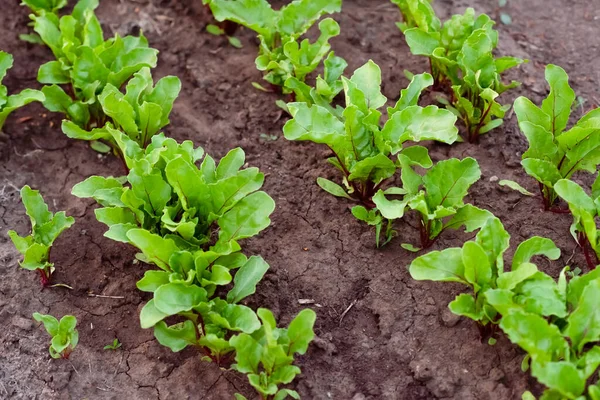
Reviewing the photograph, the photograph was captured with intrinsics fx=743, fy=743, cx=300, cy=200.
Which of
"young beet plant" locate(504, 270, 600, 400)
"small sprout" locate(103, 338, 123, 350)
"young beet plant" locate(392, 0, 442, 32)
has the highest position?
"young beet plant" locate(392, 0, 442, 32)

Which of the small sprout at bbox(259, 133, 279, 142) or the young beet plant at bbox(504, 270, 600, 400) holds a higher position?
the young beet plant at bbox(504, 270, 600, 400)

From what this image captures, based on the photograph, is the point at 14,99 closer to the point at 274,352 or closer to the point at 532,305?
the point at 274,352

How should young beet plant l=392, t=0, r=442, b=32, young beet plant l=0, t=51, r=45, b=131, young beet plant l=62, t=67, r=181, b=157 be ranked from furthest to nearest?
young beet plant l=392, t=0, r=442, b=32 < young beet plant l=0, t=51, r=45, b=131 < young beet plant l=62, t=67, r=181, b=157

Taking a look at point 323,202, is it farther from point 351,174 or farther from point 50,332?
Answer: point 50,332

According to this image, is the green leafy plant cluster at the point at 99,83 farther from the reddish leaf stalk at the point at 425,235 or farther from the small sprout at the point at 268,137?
the reddish leaf stalk at the point at 425,235

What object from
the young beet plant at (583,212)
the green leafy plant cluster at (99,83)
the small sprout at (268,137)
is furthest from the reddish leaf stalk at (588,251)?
the green leafy plant cluster at (99,83)

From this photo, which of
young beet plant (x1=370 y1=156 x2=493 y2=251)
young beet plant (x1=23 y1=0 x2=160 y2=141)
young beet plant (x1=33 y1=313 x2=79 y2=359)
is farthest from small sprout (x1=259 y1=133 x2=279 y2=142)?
young beet plant (x1=33 y1=313 x2=79 y2=359)

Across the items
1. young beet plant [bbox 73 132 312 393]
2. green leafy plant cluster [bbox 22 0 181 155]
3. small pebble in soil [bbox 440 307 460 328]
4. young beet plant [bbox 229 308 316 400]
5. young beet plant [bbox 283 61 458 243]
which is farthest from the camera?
green leafy plant cluster [bbox 22 0 181 155]

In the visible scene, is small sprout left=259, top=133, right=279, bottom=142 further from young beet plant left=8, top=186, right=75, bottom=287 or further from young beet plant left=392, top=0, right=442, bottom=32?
young beet plant left=8, top=186, right=75, bottom=287
